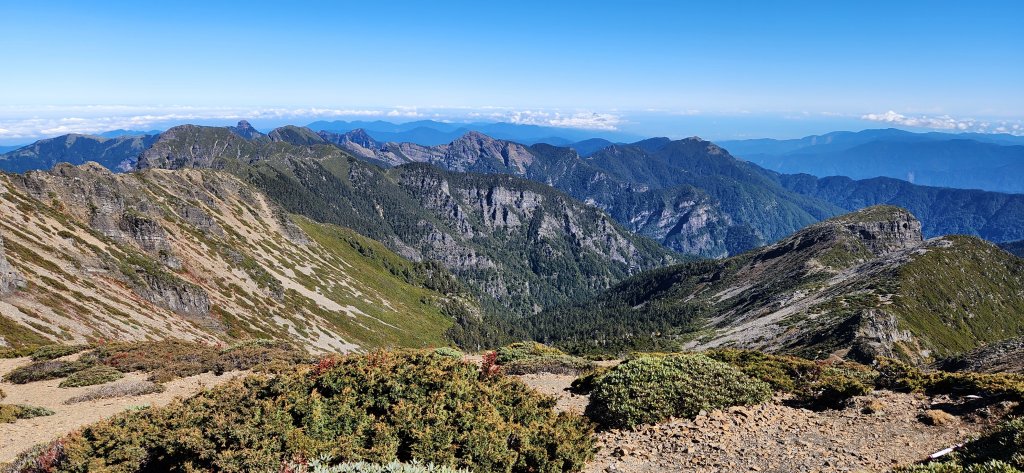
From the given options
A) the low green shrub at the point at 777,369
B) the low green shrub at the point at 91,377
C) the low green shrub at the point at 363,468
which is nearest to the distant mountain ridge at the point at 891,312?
the low green shrub at the point at 777,369

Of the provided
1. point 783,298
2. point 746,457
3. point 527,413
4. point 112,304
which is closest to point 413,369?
point 527,413

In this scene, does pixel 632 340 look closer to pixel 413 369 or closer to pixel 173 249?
pixel 173 249

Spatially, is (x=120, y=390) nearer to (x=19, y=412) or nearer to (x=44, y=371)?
(x=19, y=412)

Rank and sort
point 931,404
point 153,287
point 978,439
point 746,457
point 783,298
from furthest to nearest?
1. point 783,298
2. point 153,287
3. point 931,404
4. point 746,457
5. point 978,439

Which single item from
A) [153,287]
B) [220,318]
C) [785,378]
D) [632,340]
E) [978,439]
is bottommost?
[632,340]

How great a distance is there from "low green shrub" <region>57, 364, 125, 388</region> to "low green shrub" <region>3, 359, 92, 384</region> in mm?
1614

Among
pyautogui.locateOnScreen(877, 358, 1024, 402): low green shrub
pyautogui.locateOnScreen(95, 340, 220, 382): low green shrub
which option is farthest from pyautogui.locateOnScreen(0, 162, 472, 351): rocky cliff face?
pyautogui.locateOnScreen(877, 358, 1024, 402): low green shrub

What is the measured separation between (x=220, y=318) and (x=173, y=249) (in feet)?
123

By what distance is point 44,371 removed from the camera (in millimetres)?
31391

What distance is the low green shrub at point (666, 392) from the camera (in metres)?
18.8

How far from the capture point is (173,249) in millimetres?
135000

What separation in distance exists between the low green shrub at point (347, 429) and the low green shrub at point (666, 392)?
5.59 ft

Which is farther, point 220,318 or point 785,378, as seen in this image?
point 220,318

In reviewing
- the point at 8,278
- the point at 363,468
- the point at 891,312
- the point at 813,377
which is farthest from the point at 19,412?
the point at 891,312
